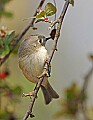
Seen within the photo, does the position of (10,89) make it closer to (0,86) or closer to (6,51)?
(0,86)

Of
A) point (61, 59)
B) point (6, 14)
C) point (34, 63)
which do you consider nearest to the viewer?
point (34, 63)

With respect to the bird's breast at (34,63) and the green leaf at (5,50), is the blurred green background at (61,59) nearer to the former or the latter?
the green leaf at (5,50)

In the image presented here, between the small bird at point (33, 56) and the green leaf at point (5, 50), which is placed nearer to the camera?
the small bird at point (33, 56)

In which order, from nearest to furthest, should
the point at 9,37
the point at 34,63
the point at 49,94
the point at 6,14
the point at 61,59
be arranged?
the point at 34,63, the point at 9,37, the point at 49,94, the point at 6,14, the point at 61,59

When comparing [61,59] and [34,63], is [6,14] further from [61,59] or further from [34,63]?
[61,59]

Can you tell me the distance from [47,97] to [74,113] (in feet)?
0.90

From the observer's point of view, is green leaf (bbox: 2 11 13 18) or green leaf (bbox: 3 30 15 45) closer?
green leaf (bbox: 3 30 15 45)

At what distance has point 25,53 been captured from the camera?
147 centimetres

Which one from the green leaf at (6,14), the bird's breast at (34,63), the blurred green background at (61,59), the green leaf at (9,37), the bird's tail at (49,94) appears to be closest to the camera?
the bird's breast at (34,63)

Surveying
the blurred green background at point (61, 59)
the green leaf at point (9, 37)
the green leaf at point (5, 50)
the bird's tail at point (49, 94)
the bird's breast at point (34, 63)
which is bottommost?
the bird's breast at point (34, 63)

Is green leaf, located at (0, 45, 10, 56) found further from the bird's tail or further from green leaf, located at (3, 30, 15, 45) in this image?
the bird's tail

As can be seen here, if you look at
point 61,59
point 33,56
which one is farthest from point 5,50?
point 61,59

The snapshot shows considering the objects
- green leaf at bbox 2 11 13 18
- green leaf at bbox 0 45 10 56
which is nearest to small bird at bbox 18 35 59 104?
green leaf at bbox 0 45 10 56

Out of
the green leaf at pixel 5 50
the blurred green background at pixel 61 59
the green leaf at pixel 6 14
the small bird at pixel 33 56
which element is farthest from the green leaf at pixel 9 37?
the blurred green background at pixel 61 59
